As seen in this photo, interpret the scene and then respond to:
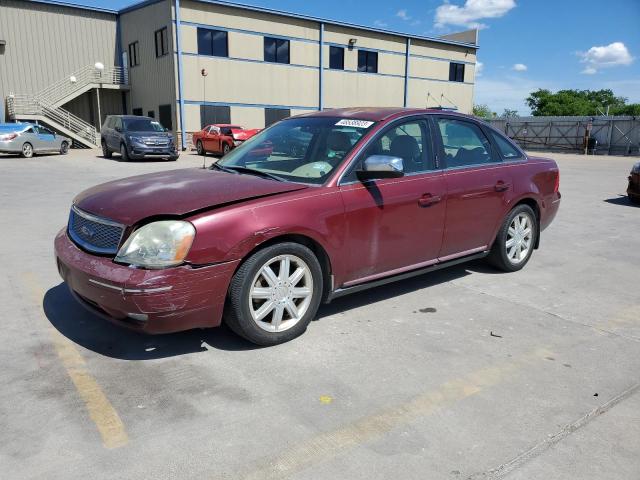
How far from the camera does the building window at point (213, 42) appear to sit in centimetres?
2784

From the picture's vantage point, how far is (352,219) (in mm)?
3904

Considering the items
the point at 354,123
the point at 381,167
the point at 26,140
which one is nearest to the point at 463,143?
the point at 354,123

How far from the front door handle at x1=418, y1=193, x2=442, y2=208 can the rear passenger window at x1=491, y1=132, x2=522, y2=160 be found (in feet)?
4.39

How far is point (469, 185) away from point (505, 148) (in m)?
0.99

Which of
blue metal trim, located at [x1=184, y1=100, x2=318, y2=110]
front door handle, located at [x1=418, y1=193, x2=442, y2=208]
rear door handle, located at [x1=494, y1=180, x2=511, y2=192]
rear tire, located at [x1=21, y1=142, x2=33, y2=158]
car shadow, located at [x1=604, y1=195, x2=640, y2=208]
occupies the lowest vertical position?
car shadow, located at [x1=604, y1=195, x2=640, y2=208]

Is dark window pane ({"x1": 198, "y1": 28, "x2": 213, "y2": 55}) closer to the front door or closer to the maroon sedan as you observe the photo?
the maroon sedan

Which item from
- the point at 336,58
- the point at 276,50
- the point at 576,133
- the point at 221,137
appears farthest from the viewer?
the point at 576,133

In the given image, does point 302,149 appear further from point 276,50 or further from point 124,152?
point 276,50

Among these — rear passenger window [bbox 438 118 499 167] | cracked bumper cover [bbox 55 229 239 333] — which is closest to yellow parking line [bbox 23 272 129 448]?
cracked bumper cover [bbox 55 229 239 333]

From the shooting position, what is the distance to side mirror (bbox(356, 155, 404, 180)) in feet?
12.7

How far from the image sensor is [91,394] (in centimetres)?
304

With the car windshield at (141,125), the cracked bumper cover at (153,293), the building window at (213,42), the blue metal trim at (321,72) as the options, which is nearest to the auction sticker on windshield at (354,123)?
the cracked bumper cover at (153,293)

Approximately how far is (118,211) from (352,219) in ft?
5.33

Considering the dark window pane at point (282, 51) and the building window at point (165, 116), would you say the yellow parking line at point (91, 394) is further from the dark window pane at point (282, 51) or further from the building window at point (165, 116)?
the dark window pane at point (282, 51)
